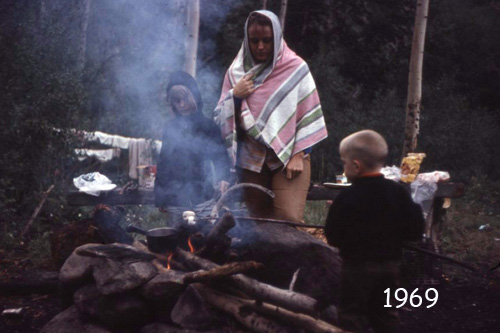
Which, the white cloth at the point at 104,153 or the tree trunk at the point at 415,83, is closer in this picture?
the tree trunk at the point at 415,83

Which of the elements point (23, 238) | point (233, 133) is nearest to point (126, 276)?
point (233, 133)

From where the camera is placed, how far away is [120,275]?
156 inches

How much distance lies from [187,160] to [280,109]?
43.0 inches

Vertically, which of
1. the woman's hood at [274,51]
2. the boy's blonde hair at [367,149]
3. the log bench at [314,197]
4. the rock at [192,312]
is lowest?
the rock at [192,312]

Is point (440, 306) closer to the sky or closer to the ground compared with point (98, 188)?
closer to the ground

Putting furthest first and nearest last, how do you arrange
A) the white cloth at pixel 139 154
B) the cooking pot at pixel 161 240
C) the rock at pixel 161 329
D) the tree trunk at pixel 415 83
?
the white cloth at pixel 139 154
the tree trunk at pixel 415 83
the cooking pot at pixel 161 240
the rock at pixel 161 329

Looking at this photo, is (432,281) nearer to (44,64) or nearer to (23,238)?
(23,238)

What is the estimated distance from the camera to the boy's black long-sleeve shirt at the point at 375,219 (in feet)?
10.6

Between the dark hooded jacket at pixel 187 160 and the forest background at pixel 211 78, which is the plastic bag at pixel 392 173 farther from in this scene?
the forest background at pixel 211 78

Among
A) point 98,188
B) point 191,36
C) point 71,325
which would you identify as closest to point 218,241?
point 71,325

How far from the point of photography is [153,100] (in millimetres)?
13836

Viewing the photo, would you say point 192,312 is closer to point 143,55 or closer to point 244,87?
point 244,87

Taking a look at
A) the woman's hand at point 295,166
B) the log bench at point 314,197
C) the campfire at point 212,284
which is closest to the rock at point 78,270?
the campfire at point 212,284

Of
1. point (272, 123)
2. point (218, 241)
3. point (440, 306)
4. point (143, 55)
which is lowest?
point (440, 306)
